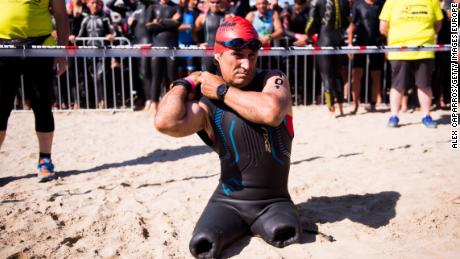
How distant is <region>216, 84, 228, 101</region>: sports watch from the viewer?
301 cm

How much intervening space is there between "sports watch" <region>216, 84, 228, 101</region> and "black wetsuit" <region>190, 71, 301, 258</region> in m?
0.19

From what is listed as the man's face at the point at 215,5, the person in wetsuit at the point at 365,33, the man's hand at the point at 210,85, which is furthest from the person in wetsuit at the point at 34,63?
the person in wetsuit at the point at 365,33

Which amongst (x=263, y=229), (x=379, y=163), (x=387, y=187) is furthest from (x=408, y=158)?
(x=263, y=229)

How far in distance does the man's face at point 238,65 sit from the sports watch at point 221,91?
18 cm

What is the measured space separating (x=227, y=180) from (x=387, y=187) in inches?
75.4

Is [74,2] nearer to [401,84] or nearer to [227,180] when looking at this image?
[401,84]

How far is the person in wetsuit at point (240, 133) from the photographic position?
119 inches

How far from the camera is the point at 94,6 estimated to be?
9414 millimetres

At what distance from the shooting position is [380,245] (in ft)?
10.4

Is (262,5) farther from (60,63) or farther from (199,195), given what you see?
(199,195)

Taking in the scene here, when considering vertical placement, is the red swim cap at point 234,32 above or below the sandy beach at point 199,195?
above

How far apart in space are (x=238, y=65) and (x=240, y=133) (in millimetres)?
468

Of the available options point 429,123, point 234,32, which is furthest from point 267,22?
point 234,32

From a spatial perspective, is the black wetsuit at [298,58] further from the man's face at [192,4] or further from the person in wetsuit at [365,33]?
the man's face at [192,4]
